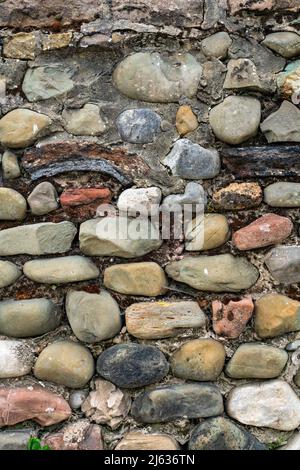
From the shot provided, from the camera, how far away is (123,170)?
6.19 ft

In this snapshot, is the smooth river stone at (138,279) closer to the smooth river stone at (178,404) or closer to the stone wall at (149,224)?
the stone wall at (149,224)

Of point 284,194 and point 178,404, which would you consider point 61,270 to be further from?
point 284,194

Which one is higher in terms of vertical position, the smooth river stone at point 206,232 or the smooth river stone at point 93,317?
the smooth river stone at point 206,232

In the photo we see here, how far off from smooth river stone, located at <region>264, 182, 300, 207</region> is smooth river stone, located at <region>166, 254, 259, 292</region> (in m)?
0.20

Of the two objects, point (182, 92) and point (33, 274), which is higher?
point (182, 92)

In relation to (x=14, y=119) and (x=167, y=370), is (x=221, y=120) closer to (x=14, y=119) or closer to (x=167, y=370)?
(x=14, y=119)

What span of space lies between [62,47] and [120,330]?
2.91 feet

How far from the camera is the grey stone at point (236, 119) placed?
1.86 meters

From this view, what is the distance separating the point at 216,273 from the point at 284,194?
0.31 meters

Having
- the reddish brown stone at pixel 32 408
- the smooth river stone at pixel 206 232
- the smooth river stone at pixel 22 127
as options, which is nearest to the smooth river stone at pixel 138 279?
the smooth river stone at pixel 206 232

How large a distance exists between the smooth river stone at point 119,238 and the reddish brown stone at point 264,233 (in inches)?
9.8

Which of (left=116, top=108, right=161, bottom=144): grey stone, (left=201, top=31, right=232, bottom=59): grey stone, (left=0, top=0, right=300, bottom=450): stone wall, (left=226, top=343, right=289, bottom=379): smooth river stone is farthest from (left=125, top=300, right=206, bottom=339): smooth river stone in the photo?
(left=201, top=31, right=232, bottom=59): grey stone

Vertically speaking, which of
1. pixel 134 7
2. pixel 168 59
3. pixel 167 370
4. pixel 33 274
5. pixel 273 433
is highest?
pixel 134 7

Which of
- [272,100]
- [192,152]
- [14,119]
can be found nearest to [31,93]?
[14,119]
